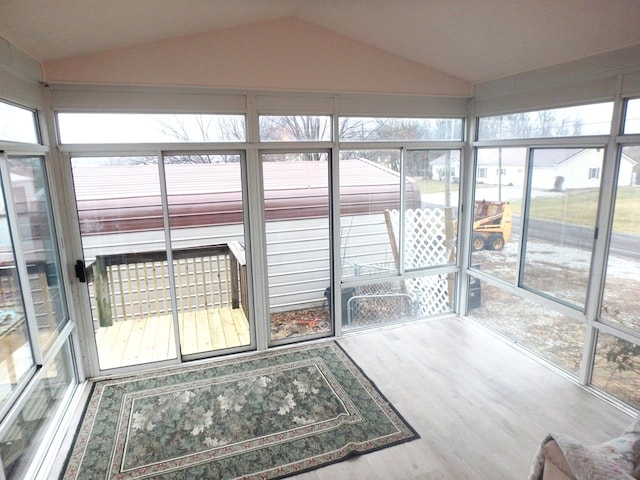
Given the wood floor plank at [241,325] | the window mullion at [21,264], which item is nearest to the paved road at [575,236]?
the wood floor plank at [241,325]

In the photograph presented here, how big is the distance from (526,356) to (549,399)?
2.29 ft

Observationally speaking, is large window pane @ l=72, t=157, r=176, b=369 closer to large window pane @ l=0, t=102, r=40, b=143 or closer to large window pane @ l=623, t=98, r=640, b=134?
large window pane @ l=0, t=102, r=40, b=143

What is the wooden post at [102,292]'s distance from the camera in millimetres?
3463

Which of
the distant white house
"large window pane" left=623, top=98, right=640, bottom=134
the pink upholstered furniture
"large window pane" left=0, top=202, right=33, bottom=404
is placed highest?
"large window pane" left=623, top=98, right=640, bottom=134

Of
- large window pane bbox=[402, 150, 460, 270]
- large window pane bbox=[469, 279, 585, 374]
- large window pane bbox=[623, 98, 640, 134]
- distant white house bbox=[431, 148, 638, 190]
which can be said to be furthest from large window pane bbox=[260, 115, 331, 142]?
large window pane bbox=[469, 279, 585, 374]

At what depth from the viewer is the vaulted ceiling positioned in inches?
91.0

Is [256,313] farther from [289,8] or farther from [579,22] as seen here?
[579,22]

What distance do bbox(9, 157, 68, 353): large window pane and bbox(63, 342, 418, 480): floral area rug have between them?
0.78 metres

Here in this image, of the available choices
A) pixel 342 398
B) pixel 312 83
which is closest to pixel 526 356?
pixel 342 398

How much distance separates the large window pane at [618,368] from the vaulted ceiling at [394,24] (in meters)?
2.15

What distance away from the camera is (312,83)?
3.57 m

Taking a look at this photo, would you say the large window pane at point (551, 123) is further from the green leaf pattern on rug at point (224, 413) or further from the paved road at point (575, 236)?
the green leaf pattern on rug at point (224, 413)

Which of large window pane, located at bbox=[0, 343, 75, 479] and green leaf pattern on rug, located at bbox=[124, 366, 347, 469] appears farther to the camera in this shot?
green leaf pattern on rug, located at bbox=[124, 366, 347, 469]

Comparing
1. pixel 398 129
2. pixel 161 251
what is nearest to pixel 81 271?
pixel 161 251
